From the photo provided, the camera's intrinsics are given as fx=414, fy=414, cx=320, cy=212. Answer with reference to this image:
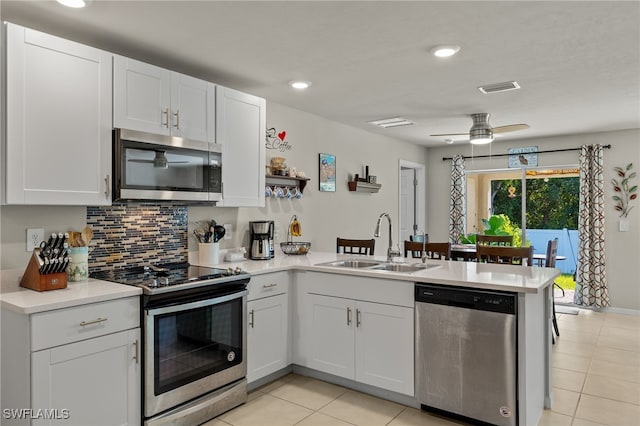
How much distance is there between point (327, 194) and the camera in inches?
187

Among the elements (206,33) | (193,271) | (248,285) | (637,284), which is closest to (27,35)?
(206,33)

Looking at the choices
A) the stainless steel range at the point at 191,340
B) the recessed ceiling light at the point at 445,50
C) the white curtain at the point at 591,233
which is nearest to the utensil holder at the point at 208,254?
the stainless steel range at the point at 191,340

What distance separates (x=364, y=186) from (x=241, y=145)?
2292 mm

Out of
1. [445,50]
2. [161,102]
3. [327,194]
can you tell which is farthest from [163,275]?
[327,194]

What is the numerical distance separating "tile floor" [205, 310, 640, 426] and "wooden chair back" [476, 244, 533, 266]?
949mm

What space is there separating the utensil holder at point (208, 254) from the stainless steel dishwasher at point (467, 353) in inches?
60.5

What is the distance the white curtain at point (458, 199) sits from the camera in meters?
6.62

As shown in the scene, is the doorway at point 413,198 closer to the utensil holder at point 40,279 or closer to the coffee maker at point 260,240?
the coffee maker at point 260,240

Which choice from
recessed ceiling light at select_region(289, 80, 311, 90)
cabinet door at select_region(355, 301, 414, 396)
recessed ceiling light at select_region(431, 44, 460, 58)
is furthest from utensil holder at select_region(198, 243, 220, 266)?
recessed ceiling light at select_region(431, 44, 460, 58)

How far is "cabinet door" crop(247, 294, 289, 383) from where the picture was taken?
2.90m

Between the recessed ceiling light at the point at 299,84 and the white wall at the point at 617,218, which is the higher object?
the recessed ceiling light at the point at 299,84

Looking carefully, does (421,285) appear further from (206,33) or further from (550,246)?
(550,246)

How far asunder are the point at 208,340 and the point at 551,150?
5.46 meters

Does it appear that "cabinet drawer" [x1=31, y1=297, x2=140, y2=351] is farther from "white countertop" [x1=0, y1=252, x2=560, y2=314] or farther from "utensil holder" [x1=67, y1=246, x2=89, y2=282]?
"utensil holder" [x1=67, y1=246, x2=89, y2=282]
